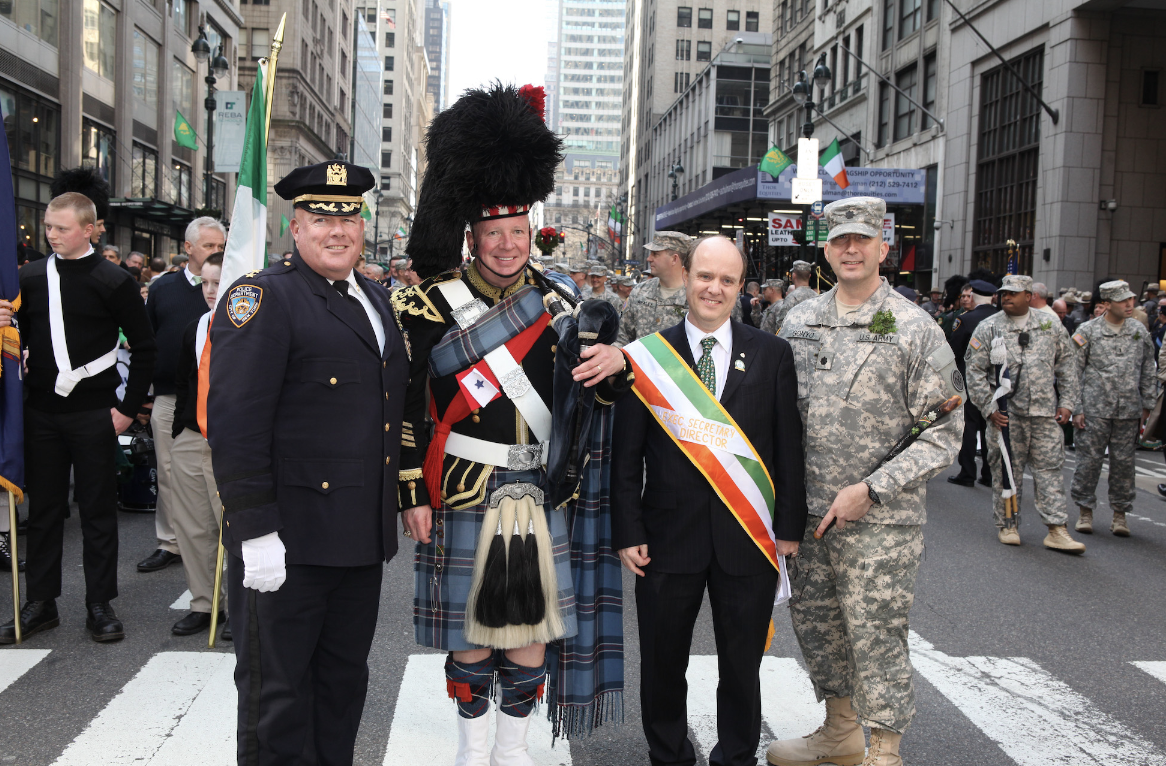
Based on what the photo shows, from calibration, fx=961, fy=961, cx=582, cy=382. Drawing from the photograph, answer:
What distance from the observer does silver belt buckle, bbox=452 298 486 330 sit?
3.38 metres

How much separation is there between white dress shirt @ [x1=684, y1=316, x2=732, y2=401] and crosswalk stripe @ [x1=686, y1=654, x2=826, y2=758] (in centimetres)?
164

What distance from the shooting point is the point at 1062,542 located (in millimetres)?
7652

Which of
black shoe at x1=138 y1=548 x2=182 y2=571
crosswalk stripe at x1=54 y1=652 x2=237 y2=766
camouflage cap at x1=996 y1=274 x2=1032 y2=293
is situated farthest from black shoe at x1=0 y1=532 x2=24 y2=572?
camouflage cap at x1=996 y1=274 x2=1032 y2=293

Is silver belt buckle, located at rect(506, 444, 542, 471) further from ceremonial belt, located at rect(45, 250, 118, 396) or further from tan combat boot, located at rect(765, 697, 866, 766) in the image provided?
ceremonial belt, located at rect(45, 250, 118, 396)

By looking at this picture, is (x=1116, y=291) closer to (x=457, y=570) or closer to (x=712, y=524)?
(x=712, y=524)

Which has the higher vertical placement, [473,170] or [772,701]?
[473,170]

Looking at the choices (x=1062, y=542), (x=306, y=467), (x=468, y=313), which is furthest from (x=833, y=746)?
(x=1062, y=542)

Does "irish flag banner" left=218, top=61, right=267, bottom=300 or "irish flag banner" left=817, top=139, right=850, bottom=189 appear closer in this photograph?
"irish flag banner" left=218, top=61, right=267, bottom=300

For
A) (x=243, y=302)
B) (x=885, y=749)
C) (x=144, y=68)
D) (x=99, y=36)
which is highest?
(x=144, y=68)

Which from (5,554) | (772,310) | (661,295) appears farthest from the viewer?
(772,310)

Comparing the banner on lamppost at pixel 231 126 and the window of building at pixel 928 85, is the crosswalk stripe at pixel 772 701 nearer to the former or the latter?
the banner on lamppost at pixel 231 126

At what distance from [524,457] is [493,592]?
47 cm

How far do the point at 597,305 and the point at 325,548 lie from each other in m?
1.17

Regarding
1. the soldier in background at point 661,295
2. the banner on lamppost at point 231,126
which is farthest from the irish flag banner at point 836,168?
the soldier in background at point 661,295
